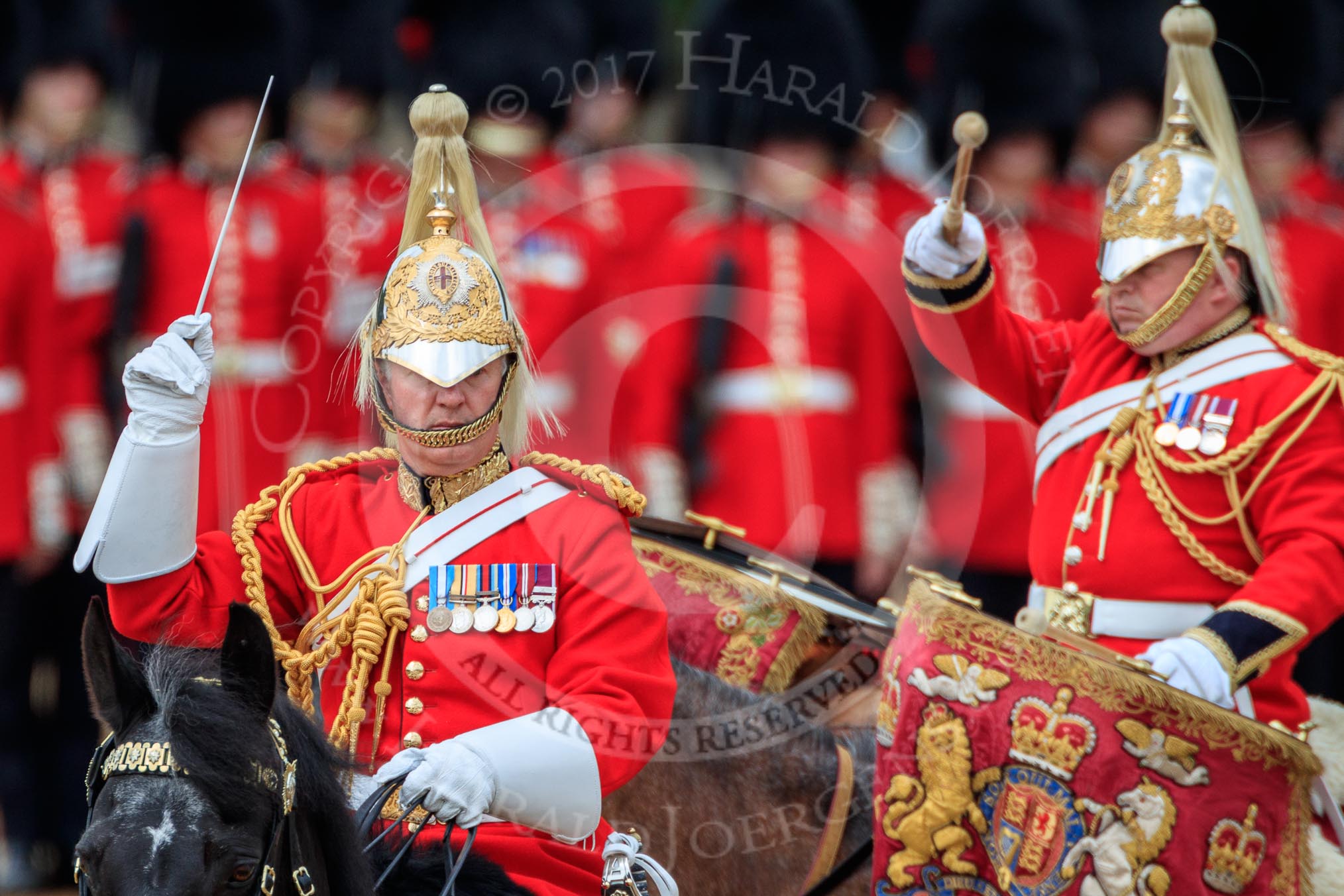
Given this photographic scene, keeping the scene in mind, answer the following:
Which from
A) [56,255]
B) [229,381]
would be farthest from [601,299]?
[56,255]

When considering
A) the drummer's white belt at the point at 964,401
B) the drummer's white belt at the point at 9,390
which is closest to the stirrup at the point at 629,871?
the drummer's white belt at the point at 964,401

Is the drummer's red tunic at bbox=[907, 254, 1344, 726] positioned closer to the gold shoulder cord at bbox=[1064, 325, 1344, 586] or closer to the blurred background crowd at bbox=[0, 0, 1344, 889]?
the gold shoulder cord at bbox=[1064, 325, 1344, 586]

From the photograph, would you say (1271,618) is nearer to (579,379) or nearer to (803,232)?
(579,379)

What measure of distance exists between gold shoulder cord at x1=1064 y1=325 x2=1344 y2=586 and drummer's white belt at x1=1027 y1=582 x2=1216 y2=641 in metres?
0.10

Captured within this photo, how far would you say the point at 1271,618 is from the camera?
4.13m

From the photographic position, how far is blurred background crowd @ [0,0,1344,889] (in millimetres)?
6578

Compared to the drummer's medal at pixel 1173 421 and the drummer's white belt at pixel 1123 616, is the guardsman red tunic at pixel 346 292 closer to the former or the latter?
the drummer's white belt at pixel 1123 616

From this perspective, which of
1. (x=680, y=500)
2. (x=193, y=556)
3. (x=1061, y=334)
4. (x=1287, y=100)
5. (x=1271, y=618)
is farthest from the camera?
(x=1287, y=100)

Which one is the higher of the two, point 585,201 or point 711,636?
point 585,201

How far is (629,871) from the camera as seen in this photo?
368 cm

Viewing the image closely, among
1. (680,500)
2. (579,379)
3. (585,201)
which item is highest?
(585,201)

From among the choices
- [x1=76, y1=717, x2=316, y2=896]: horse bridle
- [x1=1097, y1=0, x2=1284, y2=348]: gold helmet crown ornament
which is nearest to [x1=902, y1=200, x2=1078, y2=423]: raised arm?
[x1=1097, y1=0, x2=1284, y2=348]: gold helmet crown ornament

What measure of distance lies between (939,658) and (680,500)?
7.73ft

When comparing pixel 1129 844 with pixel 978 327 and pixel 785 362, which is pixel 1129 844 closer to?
pixel 978 327
